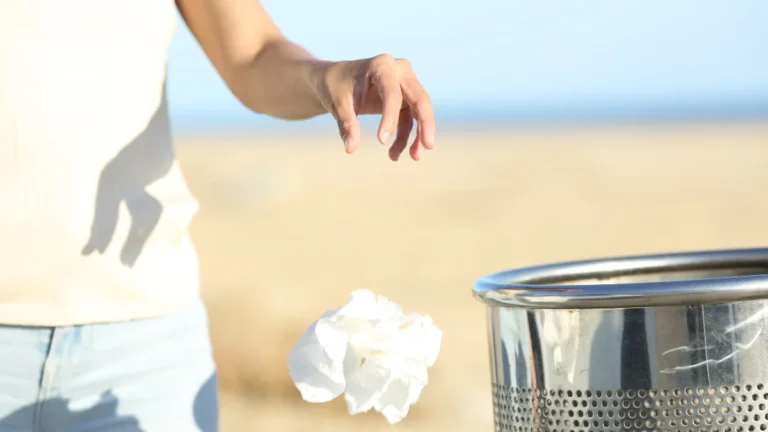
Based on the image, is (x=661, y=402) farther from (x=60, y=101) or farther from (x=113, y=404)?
(x=60, y=101)

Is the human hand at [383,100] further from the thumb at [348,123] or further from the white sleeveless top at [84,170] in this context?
the white sleeveless top at [84,170]

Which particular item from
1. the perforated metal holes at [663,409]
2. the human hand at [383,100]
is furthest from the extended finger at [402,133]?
the perforated metal holes at [663,409]

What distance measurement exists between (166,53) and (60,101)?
20 cm

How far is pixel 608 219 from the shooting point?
11.9m

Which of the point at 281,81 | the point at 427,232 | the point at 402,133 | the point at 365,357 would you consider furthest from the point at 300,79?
the point at 427,232

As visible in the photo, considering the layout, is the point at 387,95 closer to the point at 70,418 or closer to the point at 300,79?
the point at 300,79

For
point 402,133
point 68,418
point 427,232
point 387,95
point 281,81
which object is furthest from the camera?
point 427,232

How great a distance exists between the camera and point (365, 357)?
113 centimetres

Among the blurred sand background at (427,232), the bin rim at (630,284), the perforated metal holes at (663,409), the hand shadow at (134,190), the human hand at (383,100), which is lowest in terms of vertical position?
the blurred sand background at (427,232)

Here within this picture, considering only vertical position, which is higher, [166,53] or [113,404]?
[166,53]

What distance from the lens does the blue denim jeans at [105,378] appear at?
1329mm

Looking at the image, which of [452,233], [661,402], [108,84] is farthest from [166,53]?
[452,233]

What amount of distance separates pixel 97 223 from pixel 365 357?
46cm

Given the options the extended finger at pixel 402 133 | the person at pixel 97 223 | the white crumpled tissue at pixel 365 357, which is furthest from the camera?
the person at pixel 97 223
